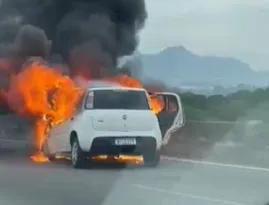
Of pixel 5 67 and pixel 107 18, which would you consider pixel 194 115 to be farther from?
pixel 107 18

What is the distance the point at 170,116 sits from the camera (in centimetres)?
2062

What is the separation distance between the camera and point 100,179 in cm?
1533

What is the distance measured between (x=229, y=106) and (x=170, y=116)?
21.6 feet

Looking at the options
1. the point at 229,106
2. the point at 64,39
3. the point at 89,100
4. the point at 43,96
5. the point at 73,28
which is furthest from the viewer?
the point at 73,28

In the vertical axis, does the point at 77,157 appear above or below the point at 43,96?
above

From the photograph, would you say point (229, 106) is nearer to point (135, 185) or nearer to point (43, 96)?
point (43, 96)

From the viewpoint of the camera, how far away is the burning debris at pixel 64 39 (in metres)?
29.9

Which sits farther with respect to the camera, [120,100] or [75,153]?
[120,100]

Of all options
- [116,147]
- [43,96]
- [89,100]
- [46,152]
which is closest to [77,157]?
[116,147]

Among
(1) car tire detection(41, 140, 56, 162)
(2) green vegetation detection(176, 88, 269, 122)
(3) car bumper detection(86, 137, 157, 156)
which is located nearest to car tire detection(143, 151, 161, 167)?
(3) car bumper detection(86, 137, 157, 156)

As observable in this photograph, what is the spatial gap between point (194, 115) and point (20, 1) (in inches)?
525

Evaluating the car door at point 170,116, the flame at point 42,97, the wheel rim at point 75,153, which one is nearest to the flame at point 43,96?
the flame at point 42,97

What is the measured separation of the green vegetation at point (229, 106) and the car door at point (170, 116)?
3006 mm

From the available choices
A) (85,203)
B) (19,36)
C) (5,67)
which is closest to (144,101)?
(85,203)
